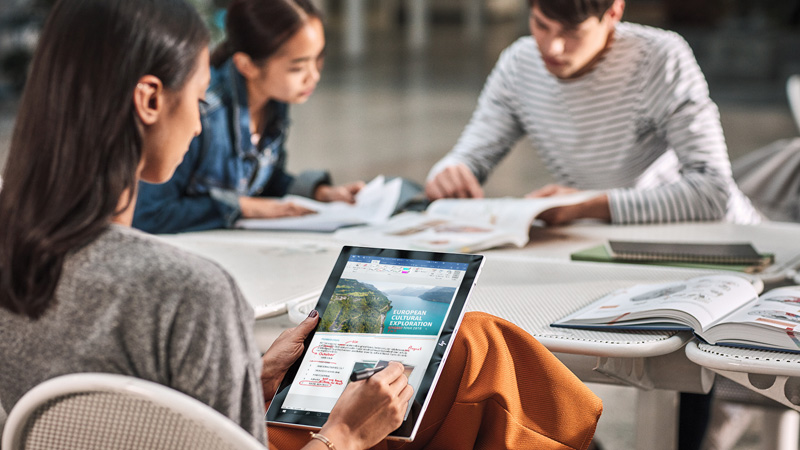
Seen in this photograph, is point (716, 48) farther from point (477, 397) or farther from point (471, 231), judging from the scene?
point (477, 397)

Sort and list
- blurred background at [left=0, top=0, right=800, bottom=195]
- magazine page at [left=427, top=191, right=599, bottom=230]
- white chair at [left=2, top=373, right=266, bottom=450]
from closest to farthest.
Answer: white chair at [left=2, top=373, right=266, bottom=450] → magazine page at [left=427, top=191, right=599, bottom=230] → blurred background at [left=0, top=0, right=800, bottom=195]

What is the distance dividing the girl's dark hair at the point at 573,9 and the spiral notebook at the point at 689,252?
0.60 meters

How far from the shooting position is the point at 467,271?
3.54 feet

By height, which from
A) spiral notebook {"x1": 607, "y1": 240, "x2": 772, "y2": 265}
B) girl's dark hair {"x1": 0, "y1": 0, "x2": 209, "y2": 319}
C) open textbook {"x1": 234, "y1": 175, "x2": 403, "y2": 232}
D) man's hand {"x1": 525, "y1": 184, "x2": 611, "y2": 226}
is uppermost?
girl's dark hair {"x1": 0, "y1": 0, "x2": 209, "y2": 319}

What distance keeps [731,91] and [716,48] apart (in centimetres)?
102

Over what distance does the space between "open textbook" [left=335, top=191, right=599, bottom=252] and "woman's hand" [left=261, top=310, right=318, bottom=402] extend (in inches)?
25.0

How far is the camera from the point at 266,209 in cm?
204

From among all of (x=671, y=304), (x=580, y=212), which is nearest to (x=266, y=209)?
(x=580, y=212)

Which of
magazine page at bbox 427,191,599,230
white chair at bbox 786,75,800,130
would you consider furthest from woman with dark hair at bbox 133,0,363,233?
white chair at bbox 786,75,800,130

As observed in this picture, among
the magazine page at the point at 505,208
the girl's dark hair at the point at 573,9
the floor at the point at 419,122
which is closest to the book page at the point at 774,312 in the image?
the magazine page at the point at 505,208

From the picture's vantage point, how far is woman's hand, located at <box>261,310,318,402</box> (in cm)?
105

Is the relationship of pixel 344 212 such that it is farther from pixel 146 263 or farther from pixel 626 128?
pixel 146 263

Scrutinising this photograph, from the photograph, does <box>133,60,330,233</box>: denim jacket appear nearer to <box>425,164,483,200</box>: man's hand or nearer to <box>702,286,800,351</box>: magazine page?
<box>425,164,483,200</box>: man's hand

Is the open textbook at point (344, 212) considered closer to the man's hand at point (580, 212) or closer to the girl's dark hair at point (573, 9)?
the man's hand at point (580, 212)
